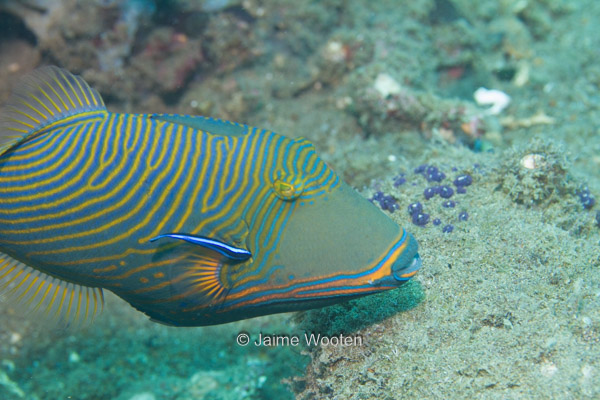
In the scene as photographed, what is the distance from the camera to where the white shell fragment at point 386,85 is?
19.5 feet

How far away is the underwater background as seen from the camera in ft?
8.51

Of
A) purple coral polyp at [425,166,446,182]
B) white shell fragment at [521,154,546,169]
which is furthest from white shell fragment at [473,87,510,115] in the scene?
purple coral polyp at [425,166,446,182]

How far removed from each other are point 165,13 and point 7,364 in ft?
17.6

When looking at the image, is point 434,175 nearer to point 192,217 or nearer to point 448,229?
point 448,229

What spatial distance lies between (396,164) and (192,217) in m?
3.26

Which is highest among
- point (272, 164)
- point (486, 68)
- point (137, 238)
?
point (272, 164)

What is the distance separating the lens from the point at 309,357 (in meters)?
3.15

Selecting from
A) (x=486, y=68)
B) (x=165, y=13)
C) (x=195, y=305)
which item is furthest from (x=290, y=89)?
(x=195, y=305)

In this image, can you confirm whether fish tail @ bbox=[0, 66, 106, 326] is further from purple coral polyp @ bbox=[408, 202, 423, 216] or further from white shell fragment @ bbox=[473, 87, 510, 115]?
white shell fragment @ bbox=[473, 87, 510, 115]

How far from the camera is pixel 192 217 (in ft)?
7.16

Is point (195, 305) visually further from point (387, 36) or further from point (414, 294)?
point (387, 36)

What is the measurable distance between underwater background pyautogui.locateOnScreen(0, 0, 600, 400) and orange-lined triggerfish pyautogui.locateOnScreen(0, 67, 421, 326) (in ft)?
2.71

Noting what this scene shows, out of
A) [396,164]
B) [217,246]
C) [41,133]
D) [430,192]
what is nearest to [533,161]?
[430,192]

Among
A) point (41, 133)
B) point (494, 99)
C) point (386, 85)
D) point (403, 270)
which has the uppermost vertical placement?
point (41, 133)
